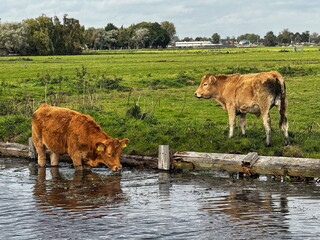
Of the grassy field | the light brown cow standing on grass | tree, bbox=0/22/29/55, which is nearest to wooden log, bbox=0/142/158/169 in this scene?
the grassy field

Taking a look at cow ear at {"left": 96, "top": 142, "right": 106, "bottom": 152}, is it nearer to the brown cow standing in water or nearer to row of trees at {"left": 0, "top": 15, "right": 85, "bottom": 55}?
the brown cow standing in water

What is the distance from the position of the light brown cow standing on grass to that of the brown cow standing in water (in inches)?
188

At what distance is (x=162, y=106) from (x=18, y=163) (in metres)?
12.4

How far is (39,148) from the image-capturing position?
1823 cm

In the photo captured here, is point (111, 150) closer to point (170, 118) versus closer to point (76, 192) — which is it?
point (76, 192)

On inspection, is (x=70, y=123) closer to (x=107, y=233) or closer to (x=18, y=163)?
(x=18, y=163)

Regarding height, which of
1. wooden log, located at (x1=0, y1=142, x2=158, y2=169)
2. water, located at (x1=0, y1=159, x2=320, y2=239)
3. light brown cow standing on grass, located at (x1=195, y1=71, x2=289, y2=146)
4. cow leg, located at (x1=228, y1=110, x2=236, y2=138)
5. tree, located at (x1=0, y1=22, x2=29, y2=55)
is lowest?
water, located at (x1=0, y1=159, x2=320, y2=239)

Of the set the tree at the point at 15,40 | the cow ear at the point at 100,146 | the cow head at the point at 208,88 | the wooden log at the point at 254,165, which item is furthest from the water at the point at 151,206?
the tree at the point at 15,40

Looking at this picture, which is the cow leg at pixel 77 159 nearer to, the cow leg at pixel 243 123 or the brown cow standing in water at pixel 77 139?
the brown cow standing in water at pixel 77 139

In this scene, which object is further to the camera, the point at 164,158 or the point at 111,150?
the point at 164,158

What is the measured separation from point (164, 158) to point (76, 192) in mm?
3449

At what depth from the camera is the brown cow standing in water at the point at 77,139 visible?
1633 centimetres

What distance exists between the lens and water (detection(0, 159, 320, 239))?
11.3 meters

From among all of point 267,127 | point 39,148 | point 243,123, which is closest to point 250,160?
point 267,127
